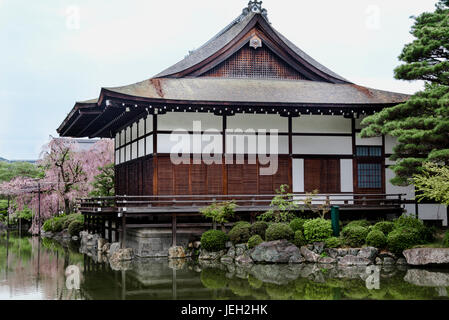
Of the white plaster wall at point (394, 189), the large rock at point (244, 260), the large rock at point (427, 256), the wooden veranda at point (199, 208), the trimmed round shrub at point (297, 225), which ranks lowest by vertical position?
the large rock at point (244, 260)

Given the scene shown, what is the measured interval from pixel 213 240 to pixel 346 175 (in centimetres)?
724

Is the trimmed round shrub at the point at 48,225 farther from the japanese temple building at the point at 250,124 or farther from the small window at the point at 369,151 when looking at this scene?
the small window at the point at 369,151

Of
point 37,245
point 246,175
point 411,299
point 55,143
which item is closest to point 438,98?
point 246,175

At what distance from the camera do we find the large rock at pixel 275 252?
1977 centimetres

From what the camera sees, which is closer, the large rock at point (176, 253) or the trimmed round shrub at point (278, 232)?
the trimmed round shrub at point (278, 232)

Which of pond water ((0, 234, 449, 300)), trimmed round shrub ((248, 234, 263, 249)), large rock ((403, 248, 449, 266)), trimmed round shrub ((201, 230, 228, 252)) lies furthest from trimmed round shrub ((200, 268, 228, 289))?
large rock ((403, 248, 449, 266))

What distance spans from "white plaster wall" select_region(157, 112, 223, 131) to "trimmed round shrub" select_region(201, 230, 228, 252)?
4686mm

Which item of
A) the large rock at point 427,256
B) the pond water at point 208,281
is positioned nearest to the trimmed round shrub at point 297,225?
the pond water at point 208,281

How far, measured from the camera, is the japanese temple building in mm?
22859

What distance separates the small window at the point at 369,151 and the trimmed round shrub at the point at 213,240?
7680 millimetres

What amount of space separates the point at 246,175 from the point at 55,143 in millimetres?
19803

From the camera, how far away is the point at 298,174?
24.1 m
